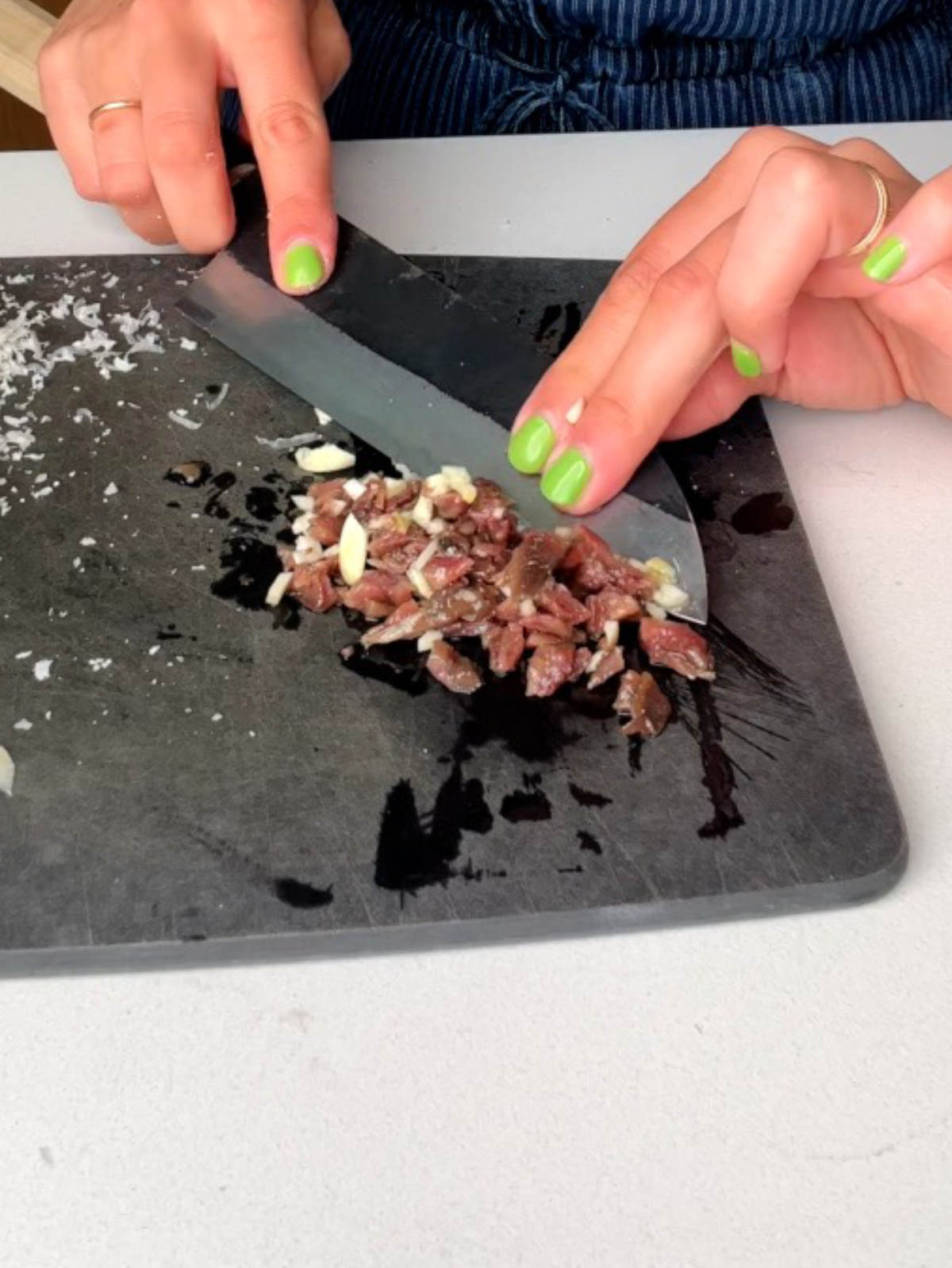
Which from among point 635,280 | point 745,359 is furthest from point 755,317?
point 635,280

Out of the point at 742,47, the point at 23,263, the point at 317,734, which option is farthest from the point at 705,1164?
the point at 742,47

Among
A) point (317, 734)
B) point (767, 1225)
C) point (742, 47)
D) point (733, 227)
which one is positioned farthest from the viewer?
point (742, 47)

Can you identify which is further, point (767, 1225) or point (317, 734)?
point (317, 734)

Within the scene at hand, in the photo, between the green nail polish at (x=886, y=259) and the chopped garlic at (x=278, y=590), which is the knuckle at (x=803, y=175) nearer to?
the green nail polish at (x=886, y=259)

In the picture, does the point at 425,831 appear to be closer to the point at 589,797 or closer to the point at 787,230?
the point at 589,797

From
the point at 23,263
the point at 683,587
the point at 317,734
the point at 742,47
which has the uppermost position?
the point at 742,47

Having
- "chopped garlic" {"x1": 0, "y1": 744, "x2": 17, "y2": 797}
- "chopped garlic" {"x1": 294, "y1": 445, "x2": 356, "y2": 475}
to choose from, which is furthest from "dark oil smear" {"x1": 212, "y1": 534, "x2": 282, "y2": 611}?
"chopped garlic" {"x1": 0, "y1": 744, "x2": 17, "y2": 797}

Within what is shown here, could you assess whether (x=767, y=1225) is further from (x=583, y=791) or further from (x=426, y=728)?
(x=426, y=728)
